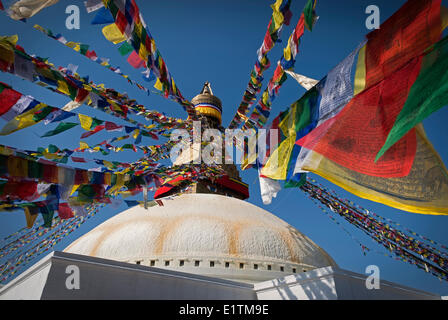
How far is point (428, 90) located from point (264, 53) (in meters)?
3.07

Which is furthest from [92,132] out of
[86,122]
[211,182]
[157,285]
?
[211,182]

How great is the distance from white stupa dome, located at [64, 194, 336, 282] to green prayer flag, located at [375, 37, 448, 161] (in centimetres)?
429

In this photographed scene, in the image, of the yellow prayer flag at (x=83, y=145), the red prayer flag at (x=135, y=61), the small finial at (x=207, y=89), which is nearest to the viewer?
the red prayer flag at (x=135, y=61)

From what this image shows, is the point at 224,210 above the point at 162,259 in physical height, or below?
above

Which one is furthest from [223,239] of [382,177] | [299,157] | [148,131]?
[382,177]

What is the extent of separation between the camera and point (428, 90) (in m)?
2.37

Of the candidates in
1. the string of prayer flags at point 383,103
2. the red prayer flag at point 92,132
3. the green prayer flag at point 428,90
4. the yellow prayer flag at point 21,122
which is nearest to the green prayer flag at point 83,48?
the yellow prayer flag at point 21,122

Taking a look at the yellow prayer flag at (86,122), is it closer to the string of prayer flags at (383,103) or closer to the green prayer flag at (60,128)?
the green prayer flag at (60,128)

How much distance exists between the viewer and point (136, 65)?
414cm

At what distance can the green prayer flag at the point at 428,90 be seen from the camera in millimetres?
2258

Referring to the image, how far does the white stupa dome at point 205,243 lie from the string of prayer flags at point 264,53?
8.74 feet

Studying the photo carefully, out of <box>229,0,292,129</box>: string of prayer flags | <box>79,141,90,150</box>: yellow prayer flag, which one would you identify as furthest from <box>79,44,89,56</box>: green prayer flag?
<box>229,0,292,129</box>: string of prayer flags
